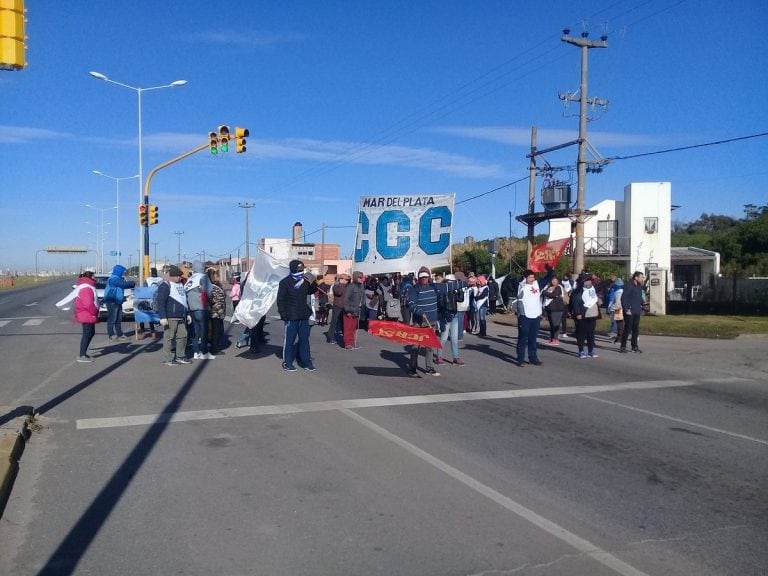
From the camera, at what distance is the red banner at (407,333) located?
11.4m

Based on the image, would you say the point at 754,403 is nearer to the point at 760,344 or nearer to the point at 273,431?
the point at 273,431

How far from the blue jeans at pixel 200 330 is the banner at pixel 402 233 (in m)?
6.08

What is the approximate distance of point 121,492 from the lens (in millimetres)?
5863

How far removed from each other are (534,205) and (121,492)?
2694 cm

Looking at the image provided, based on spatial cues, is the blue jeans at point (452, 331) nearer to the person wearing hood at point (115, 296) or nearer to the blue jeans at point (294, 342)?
the blue jeans at point (294, 342)

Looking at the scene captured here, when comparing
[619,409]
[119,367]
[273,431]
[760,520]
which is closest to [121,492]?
[273,431]

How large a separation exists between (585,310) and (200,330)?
7700 millimetres

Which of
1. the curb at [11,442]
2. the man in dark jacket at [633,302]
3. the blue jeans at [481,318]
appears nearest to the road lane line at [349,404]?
the curb at [11,442]

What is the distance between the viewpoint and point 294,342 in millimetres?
12477

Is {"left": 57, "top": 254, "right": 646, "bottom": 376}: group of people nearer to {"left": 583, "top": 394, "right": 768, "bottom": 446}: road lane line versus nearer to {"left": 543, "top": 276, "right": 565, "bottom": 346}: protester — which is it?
{"left": 543, "top": 276, "right": 565, "bottom": 346}: protester

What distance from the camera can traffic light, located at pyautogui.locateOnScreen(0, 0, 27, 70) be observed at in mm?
7270

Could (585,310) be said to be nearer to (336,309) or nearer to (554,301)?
(554,301)

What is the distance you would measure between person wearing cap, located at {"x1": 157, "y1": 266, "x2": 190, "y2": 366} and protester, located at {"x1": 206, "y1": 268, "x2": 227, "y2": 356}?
1.02 meters

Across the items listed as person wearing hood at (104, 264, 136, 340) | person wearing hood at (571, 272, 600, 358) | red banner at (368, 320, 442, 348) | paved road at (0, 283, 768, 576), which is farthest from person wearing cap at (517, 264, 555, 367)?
person wearing hood at (104, 264, 136, 340)
